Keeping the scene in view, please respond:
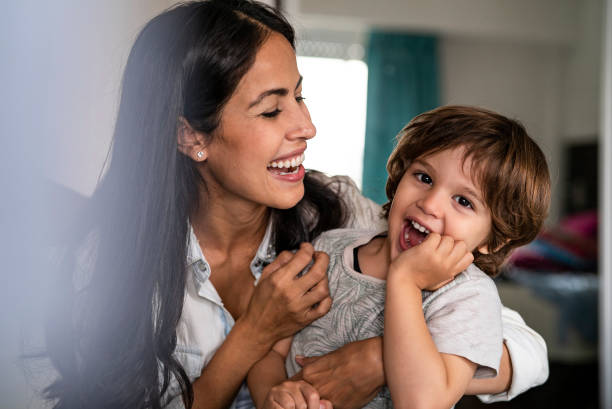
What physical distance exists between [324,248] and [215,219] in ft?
0.71

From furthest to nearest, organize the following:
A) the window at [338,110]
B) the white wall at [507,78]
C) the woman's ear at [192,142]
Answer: the white wall at [507,78] → the window at [338,110] → the woman's ear at [192,142]

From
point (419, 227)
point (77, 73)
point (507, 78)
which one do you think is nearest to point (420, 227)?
point (419, 227)

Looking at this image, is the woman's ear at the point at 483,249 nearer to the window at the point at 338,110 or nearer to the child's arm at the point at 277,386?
the child's arm at the point at 277,386

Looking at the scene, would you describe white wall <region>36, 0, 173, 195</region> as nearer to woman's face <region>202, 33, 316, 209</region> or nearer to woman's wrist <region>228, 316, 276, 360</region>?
woman's face <region>202, 33, 316, 209</region>

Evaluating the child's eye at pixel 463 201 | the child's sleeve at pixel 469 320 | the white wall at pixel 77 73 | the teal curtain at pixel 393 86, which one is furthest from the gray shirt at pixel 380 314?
the teal curtain at pixel 393 86

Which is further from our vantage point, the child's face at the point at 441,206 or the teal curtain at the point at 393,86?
the teal curtain at the point at 393,86

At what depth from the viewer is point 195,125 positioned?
92 cm

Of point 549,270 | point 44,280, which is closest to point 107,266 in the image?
point 44,280

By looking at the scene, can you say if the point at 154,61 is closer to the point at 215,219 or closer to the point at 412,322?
the point at 215,219

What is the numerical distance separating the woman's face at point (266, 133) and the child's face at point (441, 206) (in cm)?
18

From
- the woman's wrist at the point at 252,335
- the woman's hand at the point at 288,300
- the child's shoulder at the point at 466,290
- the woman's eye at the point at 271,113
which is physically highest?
the woman's eye at the point at 271,113

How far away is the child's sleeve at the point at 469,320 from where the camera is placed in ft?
2.48

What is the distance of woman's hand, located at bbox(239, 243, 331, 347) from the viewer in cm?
88

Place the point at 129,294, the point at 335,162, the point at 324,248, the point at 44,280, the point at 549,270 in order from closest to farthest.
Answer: the point at 44,280
the point at 129,294
the point at 324,248
the point at 549,270
the point at 335,162
